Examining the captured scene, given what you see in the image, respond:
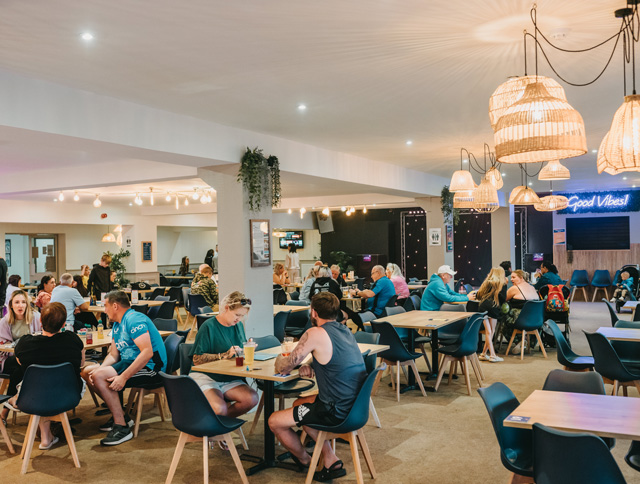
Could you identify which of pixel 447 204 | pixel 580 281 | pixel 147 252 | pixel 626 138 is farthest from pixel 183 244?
pixel 626 138

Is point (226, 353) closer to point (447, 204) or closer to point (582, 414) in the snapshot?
point (582, 414)

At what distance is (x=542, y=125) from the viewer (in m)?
3.39

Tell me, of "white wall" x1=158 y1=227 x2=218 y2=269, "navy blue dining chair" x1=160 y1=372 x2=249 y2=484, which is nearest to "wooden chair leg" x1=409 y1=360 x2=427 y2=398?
"navy blue dining chair" x1=160 y1=372 x2=249 y2=484

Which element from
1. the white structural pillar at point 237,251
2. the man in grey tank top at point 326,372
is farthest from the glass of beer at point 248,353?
the white structural pillar at point 237,251

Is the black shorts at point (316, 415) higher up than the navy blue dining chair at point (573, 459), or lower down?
lower down

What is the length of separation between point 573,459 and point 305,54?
3293mm

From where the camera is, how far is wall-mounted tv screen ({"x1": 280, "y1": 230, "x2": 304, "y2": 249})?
23578mm

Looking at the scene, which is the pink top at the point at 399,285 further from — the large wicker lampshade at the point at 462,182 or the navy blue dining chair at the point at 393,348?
the navy blue dining chair at the point at 393,348

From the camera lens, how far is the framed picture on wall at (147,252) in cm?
1861

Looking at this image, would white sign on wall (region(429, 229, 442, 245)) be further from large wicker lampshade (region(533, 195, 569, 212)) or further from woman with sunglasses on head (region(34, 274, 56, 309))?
woman with sunglasses on head (region(34, 274, 56, 309))

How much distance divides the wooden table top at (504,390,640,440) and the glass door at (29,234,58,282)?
17894 millimetres

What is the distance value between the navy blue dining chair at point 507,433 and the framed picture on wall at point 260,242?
4354mm

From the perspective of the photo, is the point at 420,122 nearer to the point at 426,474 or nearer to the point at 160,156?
the point at 160,156

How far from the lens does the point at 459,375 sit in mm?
7781
